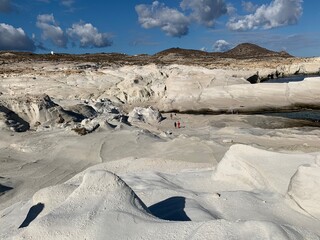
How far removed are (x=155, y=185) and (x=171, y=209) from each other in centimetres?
198

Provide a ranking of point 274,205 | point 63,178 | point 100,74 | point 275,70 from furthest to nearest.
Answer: point 275,70 → point 100,74 → point 63,178 → point 274,205

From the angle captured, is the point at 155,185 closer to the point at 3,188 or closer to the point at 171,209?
the point at 171,209

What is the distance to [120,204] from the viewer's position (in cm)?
761

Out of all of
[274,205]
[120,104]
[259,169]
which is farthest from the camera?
[120,104]

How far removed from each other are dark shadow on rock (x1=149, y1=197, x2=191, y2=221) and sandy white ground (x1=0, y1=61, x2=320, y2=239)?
0.02m

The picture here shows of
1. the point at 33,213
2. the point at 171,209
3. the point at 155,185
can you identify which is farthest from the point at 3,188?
the point at 171,209

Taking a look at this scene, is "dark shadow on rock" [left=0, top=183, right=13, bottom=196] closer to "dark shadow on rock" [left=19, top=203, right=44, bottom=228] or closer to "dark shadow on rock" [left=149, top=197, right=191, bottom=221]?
"dark shadow on rock" [left=19, top=203, right=44, bottom=228]

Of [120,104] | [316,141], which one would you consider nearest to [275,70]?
[120,104]

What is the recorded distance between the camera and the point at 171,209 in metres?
8.87

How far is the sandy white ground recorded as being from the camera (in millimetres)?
6863

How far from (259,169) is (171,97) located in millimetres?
30089

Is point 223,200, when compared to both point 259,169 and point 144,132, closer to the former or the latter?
point 259,169

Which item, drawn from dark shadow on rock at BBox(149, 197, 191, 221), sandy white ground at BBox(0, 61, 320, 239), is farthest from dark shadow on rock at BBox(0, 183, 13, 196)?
dark shadow on rock at BBox(149, 197, 191, 221)

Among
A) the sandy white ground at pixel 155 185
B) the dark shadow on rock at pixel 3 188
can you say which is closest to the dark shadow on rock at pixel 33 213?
the sandy white ground at pixel 155 185
